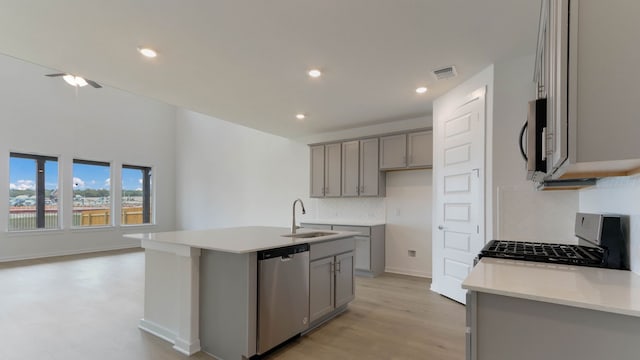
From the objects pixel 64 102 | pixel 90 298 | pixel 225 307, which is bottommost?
pixel 90 298

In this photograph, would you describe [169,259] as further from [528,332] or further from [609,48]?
[609,48]

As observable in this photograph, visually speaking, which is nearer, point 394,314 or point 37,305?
point 394,314

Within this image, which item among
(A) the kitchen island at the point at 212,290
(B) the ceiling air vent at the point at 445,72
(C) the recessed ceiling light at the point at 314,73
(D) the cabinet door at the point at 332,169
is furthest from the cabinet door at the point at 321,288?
(D) the cabinet door at the point at 332,169

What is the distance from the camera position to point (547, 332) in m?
1.12

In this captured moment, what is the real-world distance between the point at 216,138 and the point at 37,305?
5.23 metres

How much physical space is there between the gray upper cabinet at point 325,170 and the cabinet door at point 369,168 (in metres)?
0.48

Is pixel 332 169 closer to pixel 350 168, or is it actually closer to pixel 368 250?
pixel 350 168

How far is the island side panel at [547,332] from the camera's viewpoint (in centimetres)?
101

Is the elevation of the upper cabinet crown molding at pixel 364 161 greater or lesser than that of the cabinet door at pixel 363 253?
greater

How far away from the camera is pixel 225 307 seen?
7.70ft

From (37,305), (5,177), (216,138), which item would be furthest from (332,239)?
(5,177)

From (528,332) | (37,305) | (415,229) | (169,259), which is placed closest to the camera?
(528,332)

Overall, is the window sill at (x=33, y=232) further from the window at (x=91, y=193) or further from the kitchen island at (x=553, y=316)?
the kitchen island at (x=553, y=316)

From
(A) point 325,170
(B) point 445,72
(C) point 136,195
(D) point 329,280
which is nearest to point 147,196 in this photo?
(C) point 136,195
